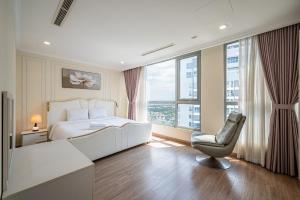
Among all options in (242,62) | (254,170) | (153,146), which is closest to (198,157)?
(254,170)

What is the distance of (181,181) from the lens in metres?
2.10

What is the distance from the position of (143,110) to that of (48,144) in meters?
3.47

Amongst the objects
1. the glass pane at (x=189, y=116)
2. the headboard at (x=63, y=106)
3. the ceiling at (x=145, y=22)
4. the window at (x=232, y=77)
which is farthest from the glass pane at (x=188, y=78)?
the headboard at (x=63, y=106)

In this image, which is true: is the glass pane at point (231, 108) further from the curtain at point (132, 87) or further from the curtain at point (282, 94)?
the curtain at point (132, 87)

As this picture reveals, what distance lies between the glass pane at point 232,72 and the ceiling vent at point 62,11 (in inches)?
121

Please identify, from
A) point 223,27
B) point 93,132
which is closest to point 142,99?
point 93,132

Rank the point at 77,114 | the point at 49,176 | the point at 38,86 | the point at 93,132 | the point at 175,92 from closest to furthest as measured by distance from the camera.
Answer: the point at 49,176
the point at 93,132
the point at 38,86
the point at 77,114
the point at 175,92

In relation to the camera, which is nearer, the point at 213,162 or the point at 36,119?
the point at 213,162

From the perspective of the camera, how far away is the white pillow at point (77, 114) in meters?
3.97

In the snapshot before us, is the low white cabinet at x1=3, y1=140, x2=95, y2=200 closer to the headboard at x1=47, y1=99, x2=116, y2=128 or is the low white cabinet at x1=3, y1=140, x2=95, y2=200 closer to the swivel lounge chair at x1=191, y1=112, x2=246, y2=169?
the swivel lounge chair at x1=191, y1=112, x2=246, y2=169

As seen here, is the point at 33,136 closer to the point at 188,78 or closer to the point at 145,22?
the point at 145,22

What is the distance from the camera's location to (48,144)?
1.68 meters

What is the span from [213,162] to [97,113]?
353 cm

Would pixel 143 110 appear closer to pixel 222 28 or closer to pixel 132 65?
pixel 132 65
